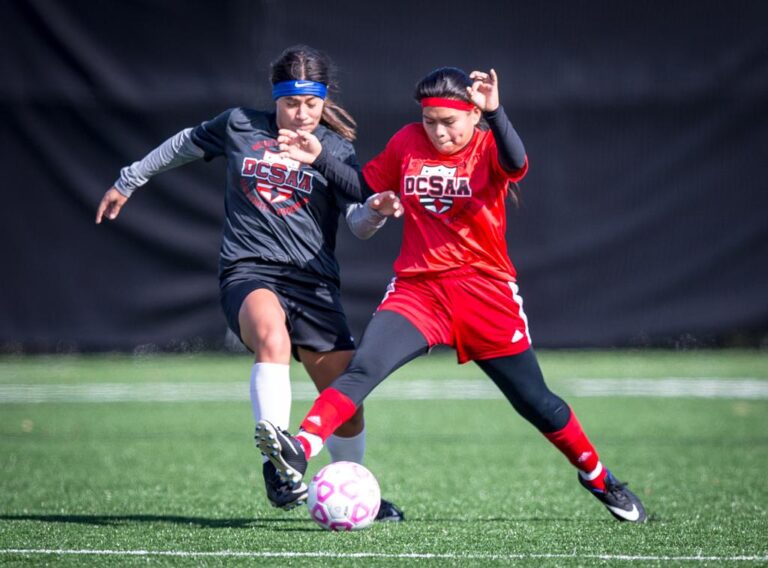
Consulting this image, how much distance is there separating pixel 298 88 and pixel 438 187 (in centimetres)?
78

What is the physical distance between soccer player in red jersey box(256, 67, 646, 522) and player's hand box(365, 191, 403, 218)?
0.43 feet

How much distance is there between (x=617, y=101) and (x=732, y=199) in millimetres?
1463

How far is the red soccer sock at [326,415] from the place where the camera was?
4.23 m

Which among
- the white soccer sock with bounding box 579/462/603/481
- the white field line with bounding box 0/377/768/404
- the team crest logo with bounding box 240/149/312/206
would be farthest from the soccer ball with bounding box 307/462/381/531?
the white field line with bounding box 0/377/768/404

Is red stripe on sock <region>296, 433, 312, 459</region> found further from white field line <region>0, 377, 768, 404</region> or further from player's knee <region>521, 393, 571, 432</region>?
white field line <region>0, 377, 768, 404</region>

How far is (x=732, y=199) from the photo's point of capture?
10.9 meters

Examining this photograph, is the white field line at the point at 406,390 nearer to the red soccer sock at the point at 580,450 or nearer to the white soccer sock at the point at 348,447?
the white soccer sock at the point at 348,447

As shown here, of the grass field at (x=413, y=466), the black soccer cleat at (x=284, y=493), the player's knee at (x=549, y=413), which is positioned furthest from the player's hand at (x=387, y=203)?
the grass field at (x=413, y=466)

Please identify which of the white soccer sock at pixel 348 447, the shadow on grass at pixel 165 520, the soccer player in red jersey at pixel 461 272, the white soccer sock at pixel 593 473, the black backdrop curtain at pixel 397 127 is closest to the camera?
the soccer player in red jersey at pixel 461 272

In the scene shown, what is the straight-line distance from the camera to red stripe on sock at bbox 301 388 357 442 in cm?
423

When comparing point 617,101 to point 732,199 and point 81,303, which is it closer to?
point 732,199

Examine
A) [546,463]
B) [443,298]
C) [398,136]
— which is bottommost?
[546,463]

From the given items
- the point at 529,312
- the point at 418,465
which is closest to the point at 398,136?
the point at 418,465

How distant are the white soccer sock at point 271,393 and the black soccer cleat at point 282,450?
35 centimetres
